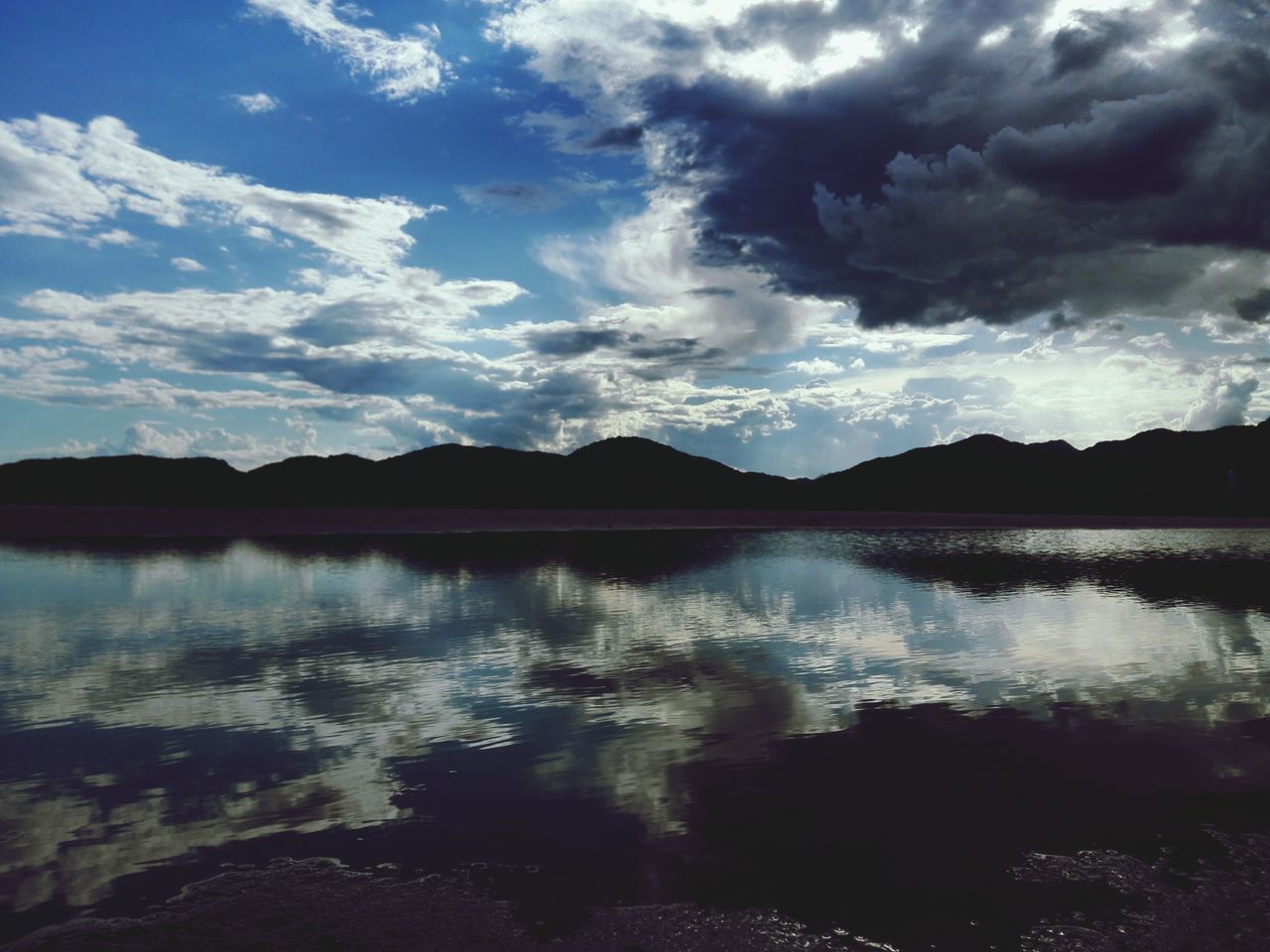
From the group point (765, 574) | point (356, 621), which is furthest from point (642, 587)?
point (356, 621)

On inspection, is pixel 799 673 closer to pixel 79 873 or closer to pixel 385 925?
pixel 385 925

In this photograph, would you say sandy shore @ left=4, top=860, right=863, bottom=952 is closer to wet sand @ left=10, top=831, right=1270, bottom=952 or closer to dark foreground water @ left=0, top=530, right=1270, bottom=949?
wet sand @ left=10, top=831, right=1270, bottom=952

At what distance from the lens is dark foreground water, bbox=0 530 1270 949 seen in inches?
314

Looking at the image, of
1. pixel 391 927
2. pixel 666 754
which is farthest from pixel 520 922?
pixel 666 754

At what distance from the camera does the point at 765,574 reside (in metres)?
39.0

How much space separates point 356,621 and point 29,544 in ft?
150

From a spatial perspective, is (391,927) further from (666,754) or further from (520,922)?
(666,754)

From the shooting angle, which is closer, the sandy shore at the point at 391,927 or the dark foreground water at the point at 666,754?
the sandy shore at the point at 391,927

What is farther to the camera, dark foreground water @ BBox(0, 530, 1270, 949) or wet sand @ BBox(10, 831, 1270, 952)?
dark foreground water @ BBox(0, 530, 1270, 949)

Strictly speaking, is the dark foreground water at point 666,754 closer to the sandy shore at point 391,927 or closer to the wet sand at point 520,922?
the wet sand at point 520,922

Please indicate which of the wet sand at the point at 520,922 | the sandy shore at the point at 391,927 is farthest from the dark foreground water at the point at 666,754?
the sandy shore at the point at 391,927

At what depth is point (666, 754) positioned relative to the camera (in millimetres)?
12023

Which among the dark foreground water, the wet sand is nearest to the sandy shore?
the wet sand

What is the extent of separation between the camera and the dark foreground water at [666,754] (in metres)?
7.96
